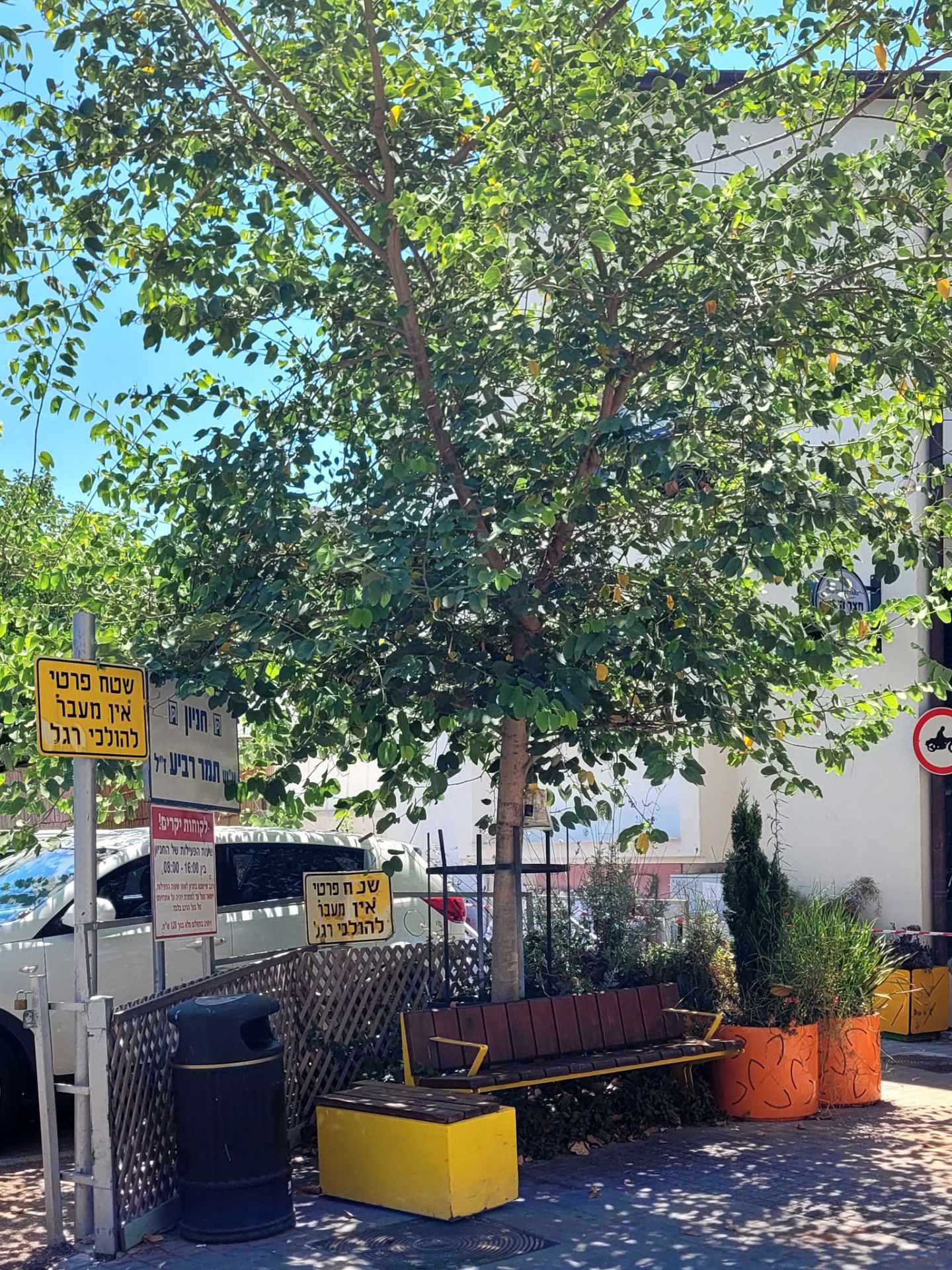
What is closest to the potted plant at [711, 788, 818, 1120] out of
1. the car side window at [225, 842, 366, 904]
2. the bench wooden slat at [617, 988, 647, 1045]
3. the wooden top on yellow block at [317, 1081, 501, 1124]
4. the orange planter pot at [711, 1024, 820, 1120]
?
the orange planter pot at [711, 1024, 820, 1120]

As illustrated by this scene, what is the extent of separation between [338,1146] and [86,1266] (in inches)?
59.4

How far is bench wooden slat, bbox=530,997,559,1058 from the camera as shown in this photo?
861 cm

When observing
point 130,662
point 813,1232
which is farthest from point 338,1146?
point 130,662

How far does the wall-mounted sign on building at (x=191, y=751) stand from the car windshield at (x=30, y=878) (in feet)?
6.25

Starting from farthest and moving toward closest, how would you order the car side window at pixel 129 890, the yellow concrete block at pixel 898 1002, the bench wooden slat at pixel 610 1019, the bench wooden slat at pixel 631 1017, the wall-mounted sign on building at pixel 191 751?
the yellow concrete block at pixel 898 1002, the car side window at pixel 129 890, the bench wooden slat at pixel 631 1017, the bench wooden slat at pixel 610 1019, the wall-mounted sign on building at pixel 191 751

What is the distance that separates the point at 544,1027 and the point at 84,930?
3266 millimetres

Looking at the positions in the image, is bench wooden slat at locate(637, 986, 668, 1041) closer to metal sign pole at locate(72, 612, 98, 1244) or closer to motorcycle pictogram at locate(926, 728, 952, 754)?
metal sign pole at locate(72, 612, 98, 1244)

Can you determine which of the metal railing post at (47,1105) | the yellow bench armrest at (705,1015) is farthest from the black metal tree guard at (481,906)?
the metal railing post at (47,1105)

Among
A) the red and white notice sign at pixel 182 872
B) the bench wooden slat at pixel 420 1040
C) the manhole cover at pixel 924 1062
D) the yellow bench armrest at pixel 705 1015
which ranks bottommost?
the manhole cover at pixel 924 1062

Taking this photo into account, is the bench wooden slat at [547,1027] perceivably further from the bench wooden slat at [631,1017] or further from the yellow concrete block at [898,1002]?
the yellow concrete block at [898,1002]

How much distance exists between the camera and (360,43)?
789 cm

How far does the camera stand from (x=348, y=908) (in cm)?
910

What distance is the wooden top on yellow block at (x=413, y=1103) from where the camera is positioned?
271 inches

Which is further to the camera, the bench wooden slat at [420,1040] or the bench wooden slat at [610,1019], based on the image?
the bench wooden slat at [610,1019]
